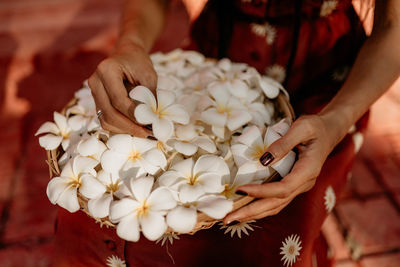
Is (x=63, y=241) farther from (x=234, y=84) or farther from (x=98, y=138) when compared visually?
(x=234, y=84)


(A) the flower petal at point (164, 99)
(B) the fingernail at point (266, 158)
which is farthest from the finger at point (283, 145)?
(A) the flower petal at point (164, 99)

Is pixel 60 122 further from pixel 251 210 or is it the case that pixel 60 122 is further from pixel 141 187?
pixel 251 210

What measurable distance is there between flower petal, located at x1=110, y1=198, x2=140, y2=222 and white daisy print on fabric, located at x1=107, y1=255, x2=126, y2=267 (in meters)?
0.20

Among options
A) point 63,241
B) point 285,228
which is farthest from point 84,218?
point 285,228

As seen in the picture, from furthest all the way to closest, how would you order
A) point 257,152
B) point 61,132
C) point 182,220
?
point 61,132 < point 257,152 < point 182,220

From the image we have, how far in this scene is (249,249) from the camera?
2.27 feet

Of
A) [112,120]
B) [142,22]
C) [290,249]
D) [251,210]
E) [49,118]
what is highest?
[142,22]

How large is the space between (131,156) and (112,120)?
82 millimetres

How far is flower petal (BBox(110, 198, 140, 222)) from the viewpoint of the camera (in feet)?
1.90

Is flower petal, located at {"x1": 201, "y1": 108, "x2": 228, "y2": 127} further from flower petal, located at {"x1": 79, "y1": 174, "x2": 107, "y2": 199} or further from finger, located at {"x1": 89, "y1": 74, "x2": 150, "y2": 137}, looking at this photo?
flower petal, located at {"x1": 79, "y1": 174, "x2": 107, "y2": 199}

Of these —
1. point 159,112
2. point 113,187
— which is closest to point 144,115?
point 159,112

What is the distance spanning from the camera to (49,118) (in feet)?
5.56

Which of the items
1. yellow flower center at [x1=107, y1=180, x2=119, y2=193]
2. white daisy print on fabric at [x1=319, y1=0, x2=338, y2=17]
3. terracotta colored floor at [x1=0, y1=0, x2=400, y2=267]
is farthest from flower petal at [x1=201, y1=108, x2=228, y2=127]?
terracotta colored floor at [x1=0, y1=0, x2=400, y2=267]

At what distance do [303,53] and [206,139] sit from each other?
0.43 meters
